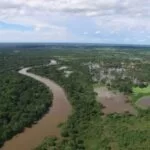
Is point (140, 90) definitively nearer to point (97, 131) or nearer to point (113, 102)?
point (113, 102)

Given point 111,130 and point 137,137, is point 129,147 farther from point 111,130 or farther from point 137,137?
point 111,130

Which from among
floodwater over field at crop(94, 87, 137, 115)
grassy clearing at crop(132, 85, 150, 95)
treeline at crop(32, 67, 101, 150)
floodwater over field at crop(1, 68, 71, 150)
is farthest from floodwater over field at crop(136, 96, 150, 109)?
floodwater over field at crop(1, 68, 71, 150)

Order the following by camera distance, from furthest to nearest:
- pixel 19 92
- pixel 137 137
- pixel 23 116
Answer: pixel 19 92, pixel 23 116, pixel 137 137

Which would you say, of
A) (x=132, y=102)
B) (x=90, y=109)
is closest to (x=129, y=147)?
(x=90, y=109)

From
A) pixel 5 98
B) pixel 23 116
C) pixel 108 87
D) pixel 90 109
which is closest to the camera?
pixel 23 116

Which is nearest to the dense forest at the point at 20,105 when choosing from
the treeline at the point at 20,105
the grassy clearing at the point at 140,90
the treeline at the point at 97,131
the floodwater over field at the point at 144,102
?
the treeline at the point at 20,105

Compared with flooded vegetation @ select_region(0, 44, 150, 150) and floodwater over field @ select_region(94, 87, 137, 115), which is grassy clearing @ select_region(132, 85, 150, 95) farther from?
floodwater over field @ select_region(94, 87, 137, 115)
